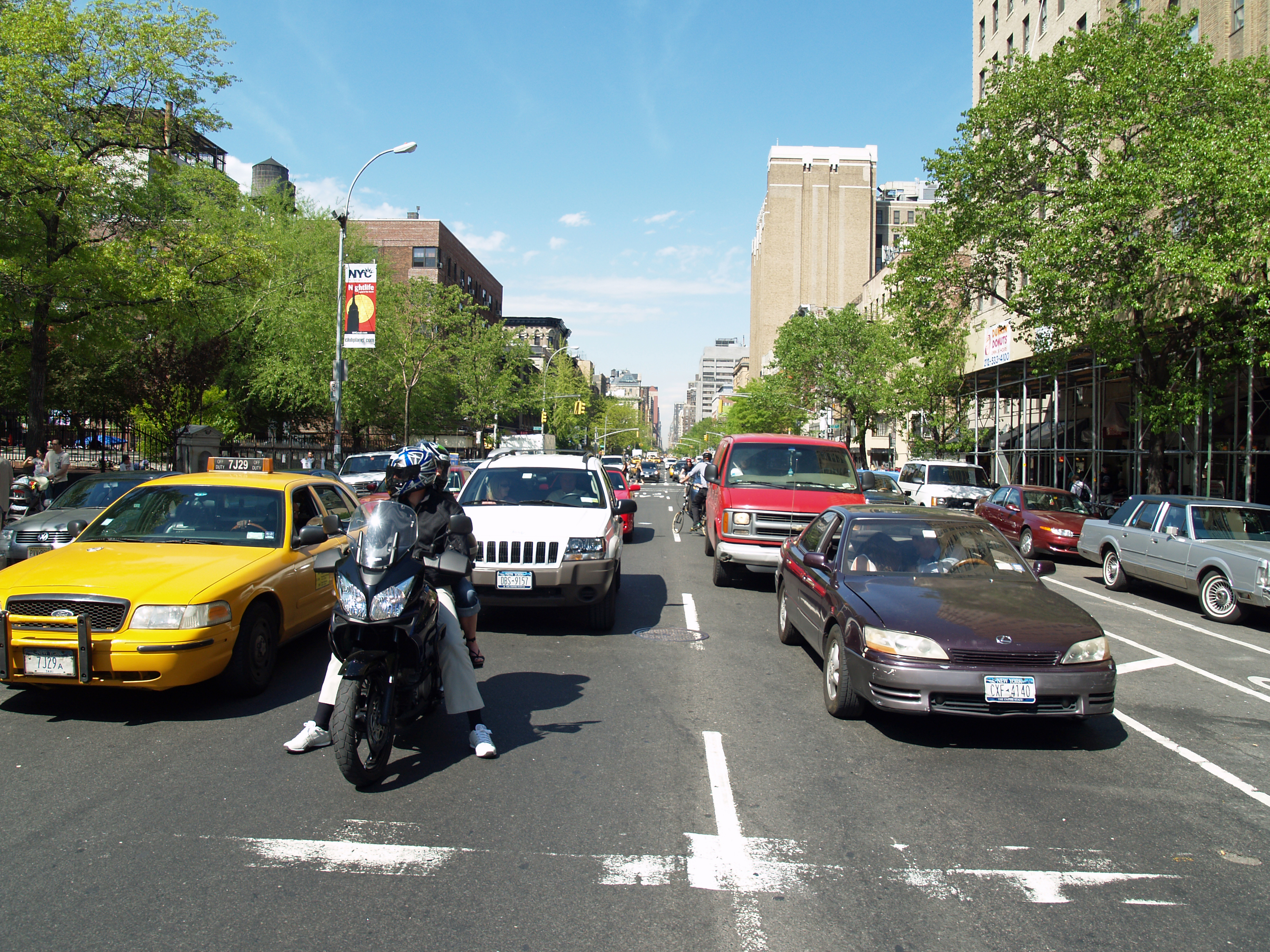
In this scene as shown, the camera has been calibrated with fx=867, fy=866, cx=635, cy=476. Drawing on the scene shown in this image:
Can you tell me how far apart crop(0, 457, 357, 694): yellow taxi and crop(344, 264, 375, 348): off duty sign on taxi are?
16466mm

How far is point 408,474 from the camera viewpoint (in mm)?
5164

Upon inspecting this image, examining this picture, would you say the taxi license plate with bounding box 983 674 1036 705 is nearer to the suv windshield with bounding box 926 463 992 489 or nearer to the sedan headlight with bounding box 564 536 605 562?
the sedan headlight with bounding box 564 536 605 562

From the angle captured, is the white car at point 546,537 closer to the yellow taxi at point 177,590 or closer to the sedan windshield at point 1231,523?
the yellow taxi at point 177,590

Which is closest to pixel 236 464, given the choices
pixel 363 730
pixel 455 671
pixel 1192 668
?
pixel 455 671

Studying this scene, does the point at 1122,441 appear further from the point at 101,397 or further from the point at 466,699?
the point at 101,397

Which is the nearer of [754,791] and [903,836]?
[903,836]

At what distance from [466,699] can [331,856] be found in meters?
1.43

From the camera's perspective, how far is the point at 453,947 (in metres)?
3.13

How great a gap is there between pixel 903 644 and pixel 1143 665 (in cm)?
441

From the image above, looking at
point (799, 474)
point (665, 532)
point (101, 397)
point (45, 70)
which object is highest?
point (45, 70)

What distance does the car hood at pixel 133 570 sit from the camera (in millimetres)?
5551

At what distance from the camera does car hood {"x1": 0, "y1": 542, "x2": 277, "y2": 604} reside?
5.55 metres

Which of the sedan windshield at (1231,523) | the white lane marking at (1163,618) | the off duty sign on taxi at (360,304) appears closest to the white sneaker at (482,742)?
the white lane marking at (1163,618)

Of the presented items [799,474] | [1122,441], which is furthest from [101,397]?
[1122,441]
